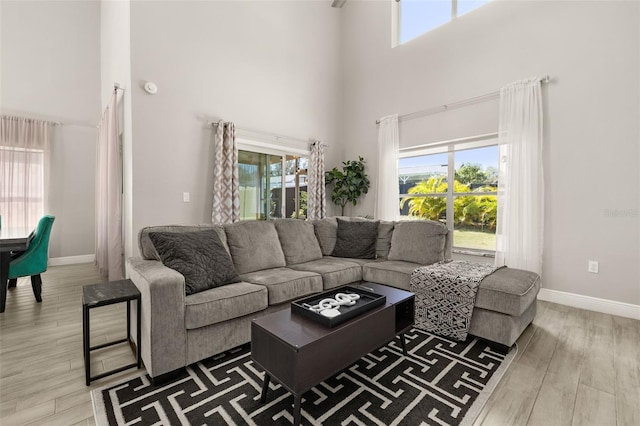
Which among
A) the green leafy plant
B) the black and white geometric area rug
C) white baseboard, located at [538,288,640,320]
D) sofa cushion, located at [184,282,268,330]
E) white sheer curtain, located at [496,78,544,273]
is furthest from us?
the green leafy plant

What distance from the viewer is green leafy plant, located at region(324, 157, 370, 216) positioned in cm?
512

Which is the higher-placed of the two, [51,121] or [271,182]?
[51,121]

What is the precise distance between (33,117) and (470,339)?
6767 mm

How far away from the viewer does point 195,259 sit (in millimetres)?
2086

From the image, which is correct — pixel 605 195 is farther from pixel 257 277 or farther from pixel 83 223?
pixel 83 223

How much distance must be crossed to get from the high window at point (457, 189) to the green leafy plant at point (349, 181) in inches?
26.3

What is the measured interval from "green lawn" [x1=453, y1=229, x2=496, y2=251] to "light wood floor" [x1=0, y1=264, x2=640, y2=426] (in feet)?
3.68

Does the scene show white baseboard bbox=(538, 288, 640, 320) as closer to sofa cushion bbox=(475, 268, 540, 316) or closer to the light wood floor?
the light wood floor

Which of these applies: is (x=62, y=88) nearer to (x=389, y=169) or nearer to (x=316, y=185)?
(x=316, y=185)

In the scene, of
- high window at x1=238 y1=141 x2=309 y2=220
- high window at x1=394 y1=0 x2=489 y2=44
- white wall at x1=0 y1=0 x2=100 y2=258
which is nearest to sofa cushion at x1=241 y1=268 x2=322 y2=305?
high window at x1=238 y1=141 x2=309 y2=220

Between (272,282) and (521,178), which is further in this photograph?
(521,178)

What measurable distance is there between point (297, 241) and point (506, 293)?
6.42ft

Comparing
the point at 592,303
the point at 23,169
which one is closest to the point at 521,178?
the point at 592,303

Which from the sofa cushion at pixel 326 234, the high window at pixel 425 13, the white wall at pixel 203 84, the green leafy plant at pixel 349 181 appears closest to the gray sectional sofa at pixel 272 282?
the sofa cushion at pixel 326 234
